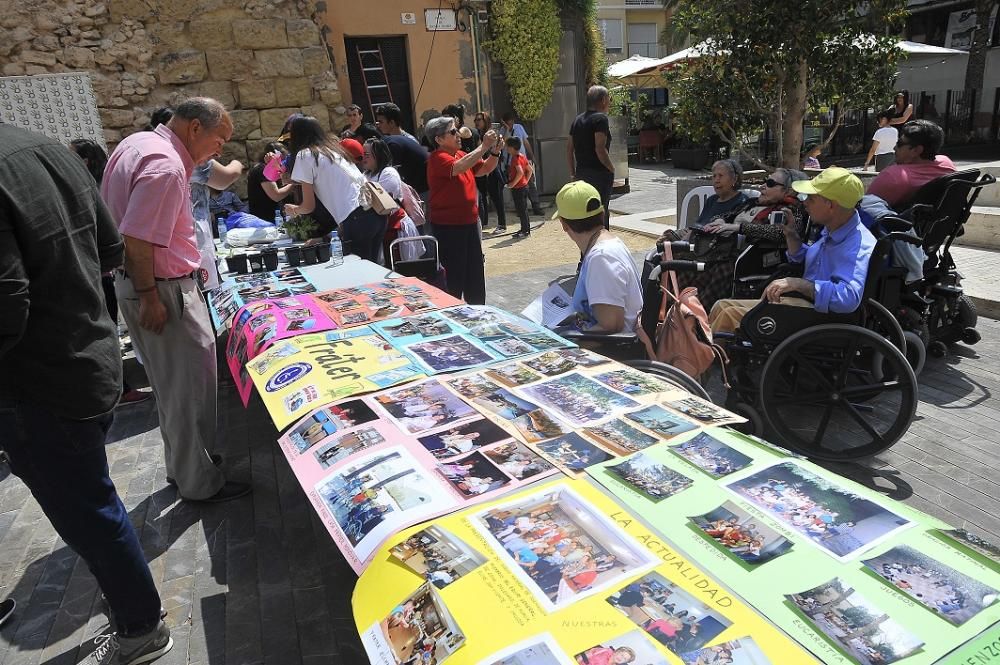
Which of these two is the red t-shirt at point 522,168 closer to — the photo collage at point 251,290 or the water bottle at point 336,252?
the water bottle at point 336,252

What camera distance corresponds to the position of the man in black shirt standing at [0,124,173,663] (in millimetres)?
1731

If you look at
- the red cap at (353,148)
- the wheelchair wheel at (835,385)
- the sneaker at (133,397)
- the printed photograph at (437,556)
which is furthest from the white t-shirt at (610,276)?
the red cap at (353,148)

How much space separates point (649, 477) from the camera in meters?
1.60

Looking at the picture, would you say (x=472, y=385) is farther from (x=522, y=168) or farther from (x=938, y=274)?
(x=522, y=168)

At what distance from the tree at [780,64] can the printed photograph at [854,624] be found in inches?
225

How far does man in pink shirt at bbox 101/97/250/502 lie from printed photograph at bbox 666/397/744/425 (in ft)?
6.87

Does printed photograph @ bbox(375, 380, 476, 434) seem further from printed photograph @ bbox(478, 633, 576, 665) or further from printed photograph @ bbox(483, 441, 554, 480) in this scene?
printed photograph @ bbox(478, 633, 576, 665)

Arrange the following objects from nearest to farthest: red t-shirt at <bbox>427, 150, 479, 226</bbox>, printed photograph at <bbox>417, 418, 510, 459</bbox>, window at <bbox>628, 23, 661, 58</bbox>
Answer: printed photograph at <bbox>417, 418, 510, 459</bbox> → red t-shirt at <bbox>427, 150, 479, 226</bbox> → window at <bbox>628, 23, 661, 58</bbox>

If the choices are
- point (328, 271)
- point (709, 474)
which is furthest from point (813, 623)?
point (328, 271)

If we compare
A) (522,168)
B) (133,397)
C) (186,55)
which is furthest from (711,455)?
(186,55)

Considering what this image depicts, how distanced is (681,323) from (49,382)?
2330 mm

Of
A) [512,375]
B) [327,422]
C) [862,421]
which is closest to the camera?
[327,422]

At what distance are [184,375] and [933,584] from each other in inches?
112

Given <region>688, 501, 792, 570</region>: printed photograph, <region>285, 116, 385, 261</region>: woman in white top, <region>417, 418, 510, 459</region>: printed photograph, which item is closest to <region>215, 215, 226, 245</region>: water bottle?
→ <region>285, 116, 385, 261</region>: woman in white top
